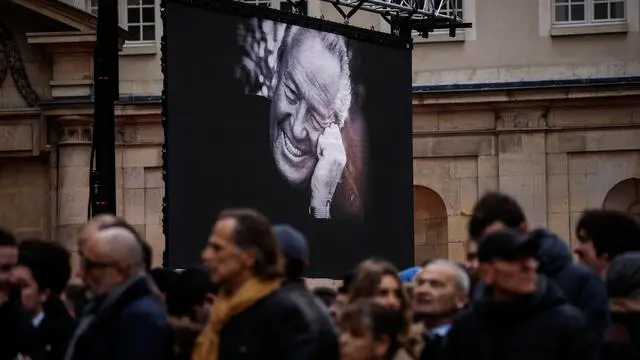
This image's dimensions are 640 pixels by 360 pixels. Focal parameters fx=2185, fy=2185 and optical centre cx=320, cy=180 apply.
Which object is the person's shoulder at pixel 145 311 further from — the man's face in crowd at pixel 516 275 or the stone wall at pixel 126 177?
the stone wall at pixel 126 177

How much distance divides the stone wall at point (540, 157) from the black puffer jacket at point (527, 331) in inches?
883

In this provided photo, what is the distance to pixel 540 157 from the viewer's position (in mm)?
32562

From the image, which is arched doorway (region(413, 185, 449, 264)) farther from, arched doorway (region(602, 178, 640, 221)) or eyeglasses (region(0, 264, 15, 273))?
eyeglasses (region(0, 264, 15, 273))

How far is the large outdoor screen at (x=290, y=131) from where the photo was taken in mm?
20922

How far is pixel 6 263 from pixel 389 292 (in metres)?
2.16

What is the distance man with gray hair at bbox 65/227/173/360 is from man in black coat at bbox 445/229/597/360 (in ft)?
4.80

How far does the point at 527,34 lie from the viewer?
108 ft

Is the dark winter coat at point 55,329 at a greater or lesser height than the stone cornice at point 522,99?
lesser

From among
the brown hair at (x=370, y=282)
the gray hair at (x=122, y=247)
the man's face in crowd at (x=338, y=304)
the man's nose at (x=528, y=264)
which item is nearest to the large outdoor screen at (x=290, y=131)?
the man's face in crowd at (x=338, y=304)

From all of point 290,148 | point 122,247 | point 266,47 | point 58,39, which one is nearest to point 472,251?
point 122,247

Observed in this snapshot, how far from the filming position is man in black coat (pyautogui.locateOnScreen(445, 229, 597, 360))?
968 cm

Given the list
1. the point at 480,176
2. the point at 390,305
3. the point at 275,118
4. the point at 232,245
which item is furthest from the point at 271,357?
the point at 480,176

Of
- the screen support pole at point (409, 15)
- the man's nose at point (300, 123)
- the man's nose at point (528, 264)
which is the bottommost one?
the man's nose at point (528, 264)

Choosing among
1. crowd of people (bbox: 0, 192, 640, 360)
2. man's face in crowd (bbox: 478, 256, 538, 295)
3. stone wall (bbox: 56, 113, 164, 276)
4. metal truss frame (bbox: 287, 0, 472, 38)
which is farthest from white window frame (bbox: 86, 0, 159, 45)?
man's face in crowd (bbox: 478, 256, 538, 295)
